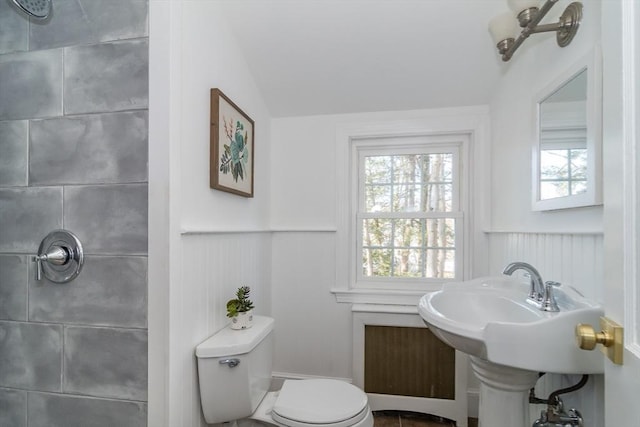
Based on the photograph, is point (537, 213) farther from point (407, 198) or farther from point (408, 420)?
point (408, 420)

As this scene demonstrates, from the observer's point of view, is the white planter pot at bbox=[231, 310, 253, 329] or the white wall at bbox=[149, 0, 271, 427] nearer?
the white wall at bbox=[149, 0, 271, 427]

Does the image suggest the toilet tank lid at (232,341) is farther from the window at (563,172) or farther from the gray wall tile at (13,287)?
the window at (563,172)

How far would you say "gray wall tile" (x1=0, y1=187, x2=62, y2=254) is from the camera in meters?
1.11

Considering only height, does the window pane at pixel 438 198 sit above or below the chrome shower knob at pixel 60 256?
above

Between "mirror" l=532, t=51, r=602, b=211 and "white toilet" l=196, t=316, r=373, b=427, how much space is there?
112 cm

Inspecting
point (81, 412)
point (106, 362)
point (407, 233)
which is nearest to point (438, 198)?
point (407, 233)

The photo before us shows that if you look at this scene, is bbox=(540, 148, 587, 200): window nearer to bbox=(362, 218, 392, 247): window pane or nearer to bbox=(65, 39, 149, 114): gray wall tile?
bbox=(362, 218, 392, 247): window pane

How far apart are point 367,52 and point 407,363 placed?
184 cm

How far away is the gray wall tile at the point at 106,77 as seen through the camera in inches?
41.5

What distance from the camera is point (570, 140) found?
3.63 ft

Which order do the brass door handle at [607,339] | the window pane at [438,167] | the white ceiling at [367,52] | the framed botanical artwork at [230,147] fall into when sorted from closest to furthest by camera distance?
the brass door handle at [607,339]
the framed botanical artwork at [230,147]
the white ceiling at [367,52]
the window pane at [438,167]

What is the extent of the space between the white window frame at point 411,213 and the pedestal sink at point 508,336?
0.65m

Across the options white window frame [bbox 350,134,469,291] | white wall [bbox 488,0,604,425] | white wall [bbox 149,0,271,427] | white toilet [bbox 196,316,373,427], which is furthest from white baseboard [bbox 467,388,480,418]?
white wall [bbox 149,0,271,427]

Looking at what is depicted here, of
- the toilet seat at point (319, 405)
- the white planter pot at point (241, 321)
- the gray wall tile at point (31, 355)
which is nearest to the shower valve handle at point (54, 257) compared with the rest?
the gray wall tile at point (31, 355)
